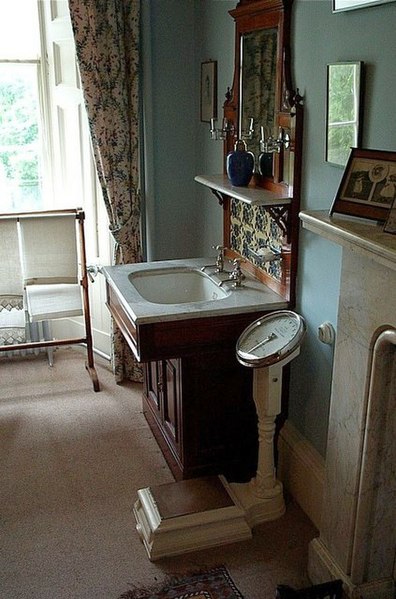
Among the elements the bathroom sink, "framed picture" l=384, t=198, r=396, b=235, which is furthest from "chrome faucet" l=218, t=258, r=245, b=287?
"framed picture" l=384, t=198, r=396, b=235

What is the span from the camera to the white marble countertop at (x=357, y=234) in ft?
5.34

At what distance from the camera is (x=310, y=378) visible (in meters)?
2.68

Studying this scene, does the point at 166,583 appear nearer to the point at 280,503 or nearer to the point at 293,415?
the point at 280,503

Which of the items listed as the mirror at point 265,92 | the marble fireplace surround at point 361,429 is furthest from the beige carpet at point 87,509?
the mirror at point 265,92

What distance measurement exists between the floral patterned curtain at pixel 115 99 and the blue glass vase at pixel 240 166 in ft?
3.15

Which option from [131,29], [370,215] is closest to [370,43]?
[370,215]

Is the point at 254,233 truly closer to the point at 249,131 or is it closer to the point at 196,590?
the point at 249,131

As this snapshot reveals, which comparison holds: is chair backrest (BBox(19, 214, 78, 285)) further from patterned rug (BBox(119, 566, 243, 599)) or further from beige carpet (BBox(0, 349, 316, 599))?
patterned rug (BBox(119, 566, 243, 599))

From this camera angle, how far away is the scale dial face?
2375 mm

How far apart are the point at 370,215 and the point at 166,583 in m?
1.51

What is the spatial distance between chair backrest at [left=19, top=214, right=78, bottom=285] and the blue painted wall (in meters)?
0.47

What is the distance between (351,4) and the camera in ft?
6.78

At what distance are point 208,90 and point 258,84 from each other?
0.65m

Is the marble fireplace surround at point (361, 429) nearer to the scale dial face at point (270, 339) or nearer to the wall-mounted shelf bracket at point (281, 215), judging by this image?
the scale dial face at point (270, 339)
